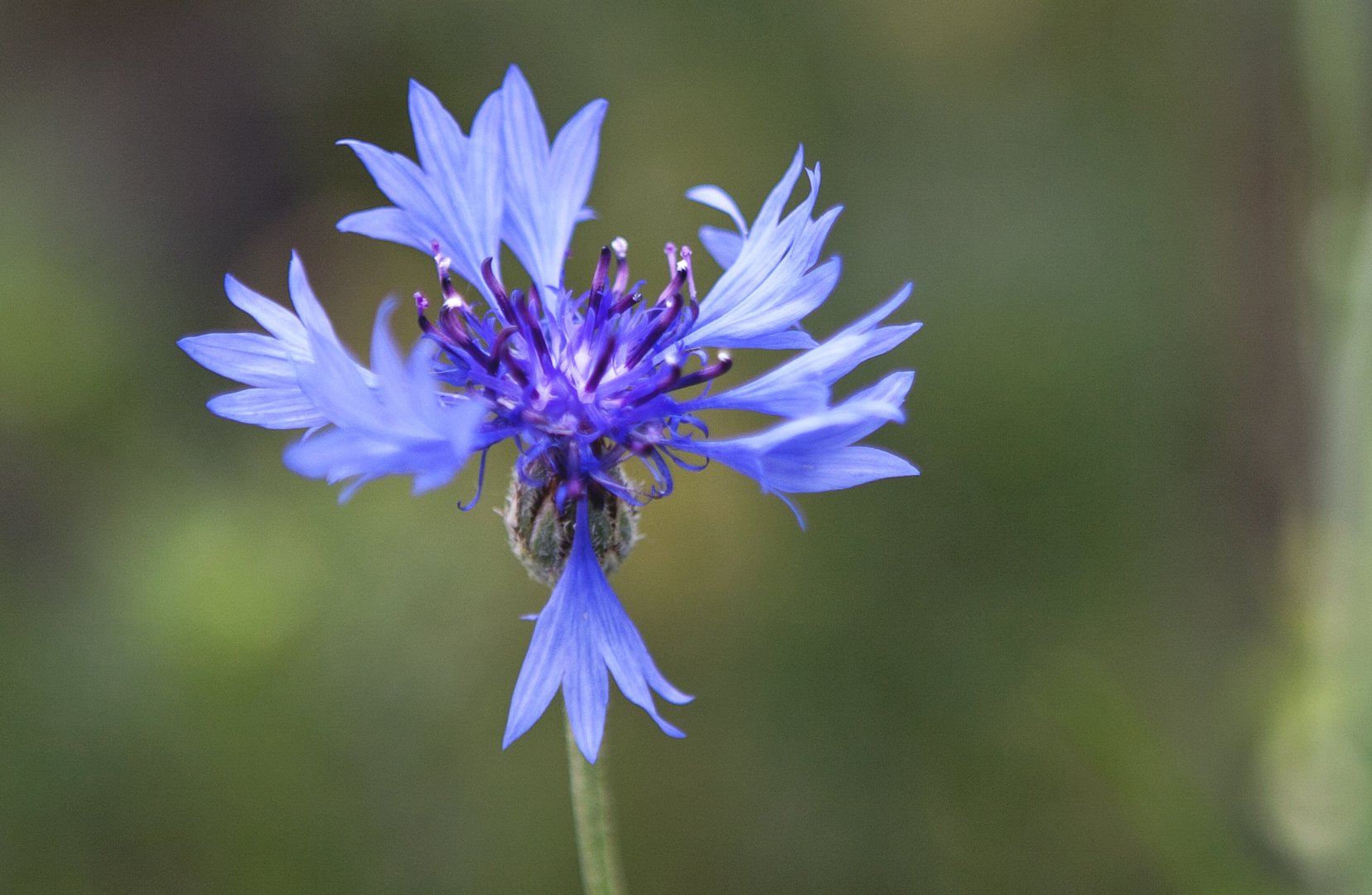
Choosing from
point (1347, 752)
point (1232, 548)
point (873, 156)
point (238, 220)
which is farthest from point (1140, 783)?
point (238, 220)

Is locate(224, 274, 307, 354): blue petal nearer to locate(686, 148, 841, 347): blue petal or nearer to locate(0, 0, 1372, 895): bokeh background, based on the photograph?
locate(686, 148, 841, 347): blue petal

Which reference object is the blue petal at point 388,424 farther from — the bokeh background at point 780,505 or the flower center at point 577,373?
the bokeh background at point 780,505

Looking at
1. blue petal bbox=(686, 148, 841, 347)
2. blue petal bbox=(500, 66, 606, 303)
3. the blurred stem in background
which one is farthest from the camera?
the blurred stem in background

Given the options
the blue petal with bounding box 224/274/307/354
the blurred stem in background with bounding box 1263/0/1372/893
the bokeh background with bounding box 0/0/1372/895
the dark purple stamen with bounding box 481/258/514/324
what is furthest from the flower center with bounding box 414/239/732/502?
the blurred stem in background with bounding box 1263/0/1372/893

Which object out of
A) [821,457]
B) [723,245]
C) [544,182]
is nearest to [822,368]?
[821,457]

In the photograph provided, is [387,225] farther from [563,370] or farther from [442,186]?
[563,370]

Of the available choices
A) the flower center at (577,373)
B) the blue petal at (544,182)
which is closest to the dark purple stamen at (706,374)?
the flower center at (577,373)
